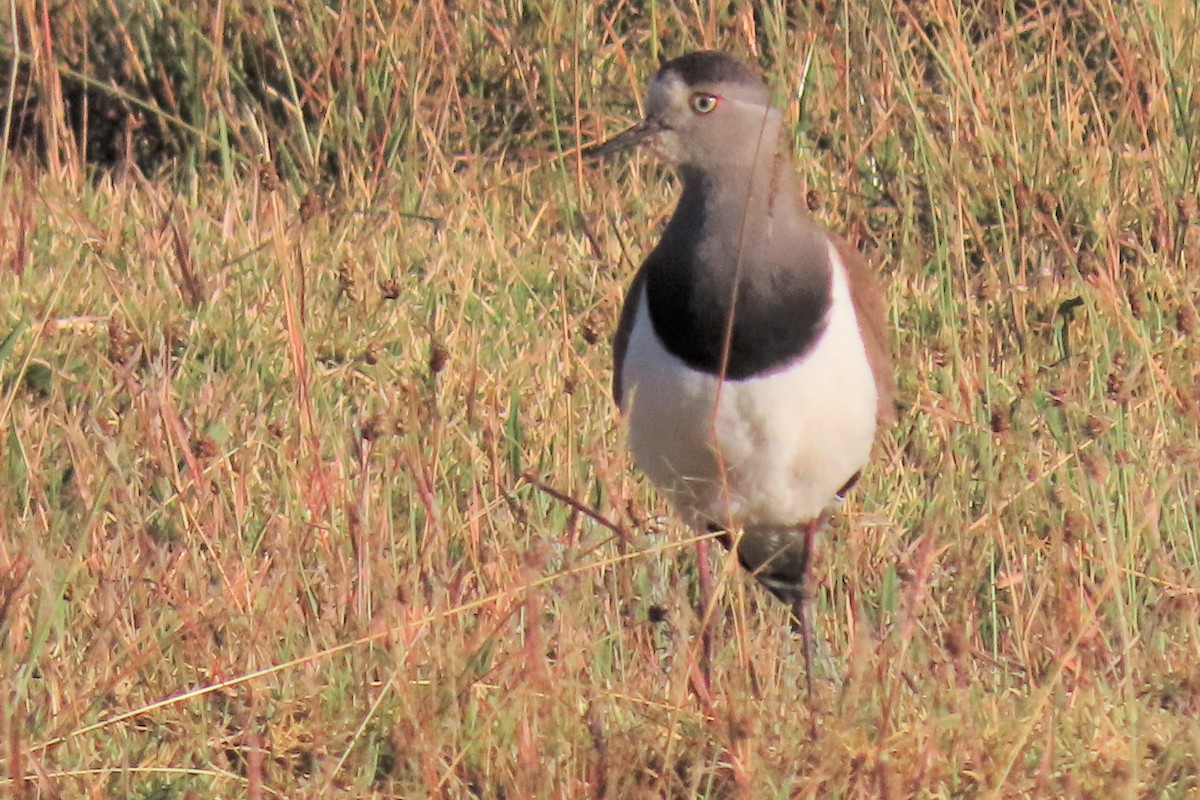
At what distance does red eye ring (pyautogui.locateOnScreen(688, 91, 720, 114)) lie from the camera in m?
3.68

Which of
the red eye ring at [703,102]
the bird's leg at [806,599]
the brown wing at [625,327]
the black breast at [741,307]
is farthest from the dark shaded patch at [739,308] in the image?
the bird's leg at [806,599]

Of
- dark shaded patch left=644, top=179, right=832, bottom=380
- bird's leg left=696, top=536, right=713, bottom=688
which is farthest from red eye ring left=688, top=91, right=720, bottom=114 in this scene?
bird's leg left=696, top=536, right=713, bottom=688

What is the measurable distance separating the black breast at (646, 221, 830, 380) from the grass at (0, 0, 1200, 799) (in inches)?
11.3

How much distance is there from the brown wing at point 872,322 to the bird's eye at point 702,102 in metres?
0.36

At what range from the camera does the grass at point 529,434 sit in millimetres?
2721

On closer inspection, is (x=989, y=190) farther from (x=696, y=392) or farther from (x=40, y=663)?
(x=40, y=663)

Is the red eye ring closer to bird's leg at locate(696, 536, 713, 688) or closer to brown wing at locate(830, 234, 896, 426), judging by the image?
brown wing at locate(830, 234, 896, 426)

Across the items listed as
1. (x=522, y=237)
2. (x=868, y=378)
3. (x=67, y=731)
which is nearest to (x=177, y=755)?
(x=67, y=731)

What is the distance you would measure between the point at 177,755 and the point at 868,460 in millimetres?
1495

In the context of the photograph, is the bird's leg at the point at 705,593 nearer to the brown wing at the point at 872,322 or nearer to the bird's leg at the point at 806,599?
the bird's leg at the point at 806,599

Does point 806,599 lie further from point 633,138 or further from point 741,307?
point 633,138

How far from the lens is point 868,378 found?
3.60m

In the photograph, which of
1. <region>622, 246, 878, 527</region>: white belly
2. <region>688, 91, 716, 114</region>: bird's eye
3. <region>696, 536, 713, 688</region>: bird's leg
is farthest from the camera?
<region>688, 91, 716, 114</region>: bird's eye

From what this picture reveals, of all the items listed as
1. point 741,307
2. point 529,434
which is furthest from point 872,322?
point 529,434
